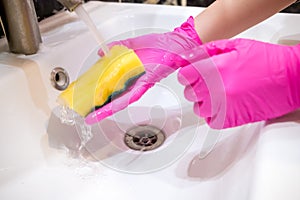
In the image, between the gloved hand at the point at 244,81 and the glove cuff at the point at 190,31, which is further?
the glove cuff at the point at 190,31

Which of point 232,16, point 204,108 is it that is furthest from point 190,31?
point 204,108

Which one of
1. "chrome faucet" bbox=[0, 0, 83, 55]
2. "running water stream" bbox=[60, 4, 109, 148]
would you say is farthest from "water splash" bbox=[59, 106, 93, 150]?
"chrome faucet" bbox=[0, 0, 83, 55]

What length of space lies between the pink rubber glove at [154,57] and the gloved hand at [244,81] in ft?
0.27

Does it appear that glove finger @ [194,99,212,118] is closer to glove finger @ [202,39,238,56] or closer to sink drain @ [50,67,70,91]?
glove finger @ [202,39,238,56]

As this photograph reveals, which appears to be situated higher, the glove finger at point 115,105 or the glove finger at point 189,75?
the glove finger at point 189,75

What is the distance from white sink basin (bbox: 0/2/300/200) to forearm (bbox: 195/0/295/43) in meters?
0.08

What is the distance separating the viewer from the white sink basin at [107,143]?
1.45 ft

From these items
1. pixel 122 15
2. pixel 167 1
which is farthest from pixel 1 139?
pixel 167 1

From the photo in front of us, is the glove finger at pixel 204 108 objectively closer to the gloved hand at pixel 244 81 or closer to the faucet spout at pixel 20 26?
the gloved hand at pixel 244 81

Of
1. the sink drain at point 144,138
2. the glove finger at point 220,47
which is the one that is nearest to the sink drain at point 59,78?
the sink drain at point 144,138

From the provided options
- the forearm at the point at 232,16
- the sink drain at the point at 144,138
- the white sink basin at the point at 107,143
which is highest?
the forearm at the point at 232,16

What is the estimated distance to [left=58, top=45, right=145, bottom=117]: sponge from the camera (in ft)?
1.53

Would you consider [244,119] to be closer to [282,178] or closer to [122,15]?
[282,178]

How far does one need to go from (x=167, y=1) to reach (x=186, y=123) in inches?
16.7
